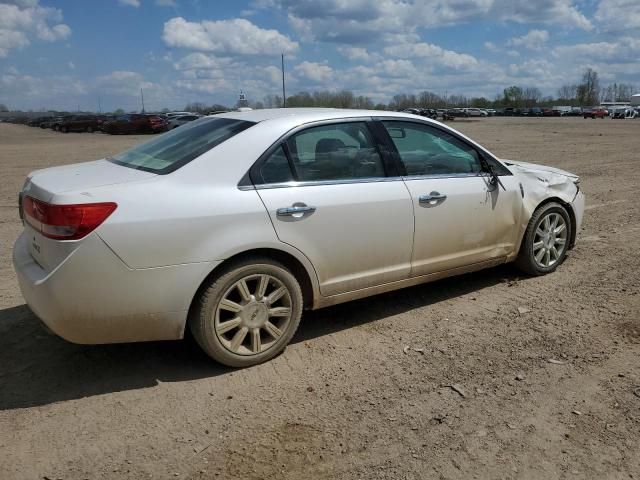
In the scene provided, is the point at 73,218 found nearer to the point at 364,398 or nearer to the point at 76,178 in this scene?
the point at 76,178

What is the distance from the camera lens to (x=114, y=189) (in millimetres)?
3240

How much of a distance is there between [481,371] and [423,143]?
1880 mm

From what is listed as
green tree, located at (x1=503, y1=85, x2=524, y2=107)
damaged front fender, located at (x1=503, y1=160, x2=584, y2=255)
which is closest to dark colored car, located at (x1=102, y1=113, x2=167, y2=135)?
damaged front fender, located at (x1=503, y1=160, x2=584, y2=255)

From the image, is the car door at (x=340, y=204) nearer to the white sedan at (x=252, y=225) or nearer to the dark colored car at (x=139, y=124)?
the white sedan at (x=252, y=225)

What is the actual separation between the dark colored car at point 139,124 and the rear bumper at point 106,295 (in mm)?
37361

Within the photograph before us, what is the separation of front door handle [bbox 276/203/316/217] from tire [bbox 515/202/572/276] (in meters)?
2.43

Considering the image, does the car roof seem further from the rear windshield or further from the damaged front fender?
the damaged front fender

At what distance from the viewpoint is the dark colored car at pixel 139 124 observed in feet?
129

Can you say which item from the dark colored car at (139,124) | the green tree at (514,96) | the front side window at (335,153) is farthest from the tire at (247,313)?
the green tree at (514,96)

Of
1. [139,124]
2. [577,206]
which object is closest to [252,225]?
[577,206]

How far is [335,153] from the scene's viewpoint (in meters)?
4.04

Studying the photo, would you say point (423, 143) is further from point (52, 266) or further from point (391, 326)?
point (52, 266)

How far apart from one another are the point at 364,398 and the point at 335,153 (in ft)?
5.70

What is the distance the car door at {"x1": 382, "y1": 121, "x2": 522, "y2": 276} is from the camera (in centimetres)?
433
